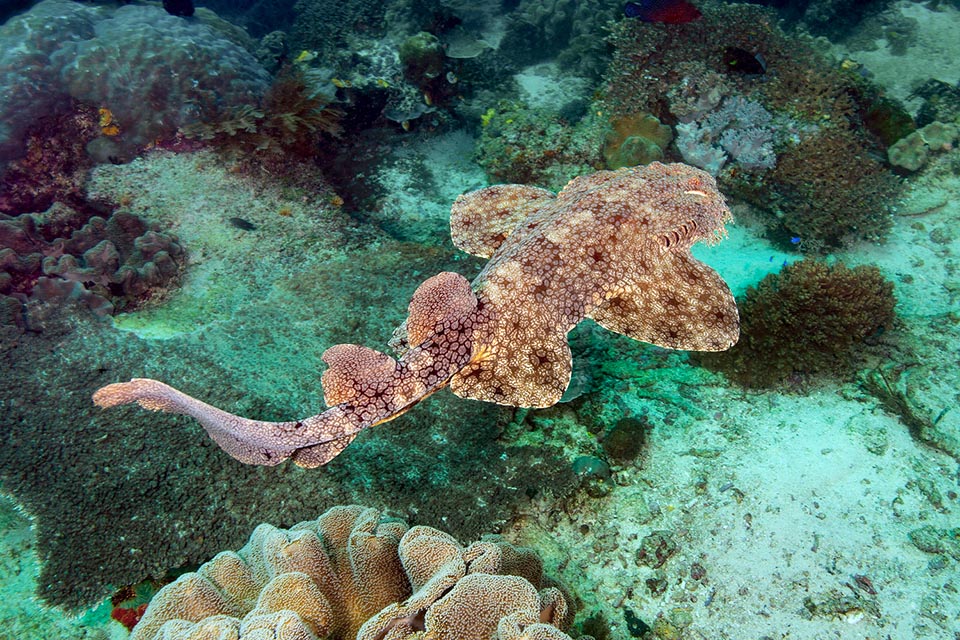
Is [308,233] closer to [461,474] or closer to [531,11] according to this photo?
[461,474]

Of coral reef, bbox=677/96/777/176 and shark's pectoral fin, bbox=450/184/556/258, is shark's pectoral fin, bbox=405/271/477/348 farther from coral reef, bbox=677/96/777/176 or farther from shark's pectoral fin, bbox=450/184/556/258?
coral reef, bbox=677/96/777/176

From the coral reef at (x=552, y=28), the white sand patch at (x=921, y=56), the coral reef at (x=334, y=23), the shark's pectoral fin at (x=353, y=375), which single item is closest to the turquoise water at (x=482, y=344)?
the shark's pectoral fin at (x=353, y=375)

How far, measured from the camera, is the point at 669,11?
Result: 10.5 metres

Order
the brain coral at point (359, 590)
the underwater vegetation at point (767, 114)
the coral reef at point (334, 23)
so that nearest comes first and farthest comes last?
the brain coral at point (359, 590) → the underwater vegetation at point (767, 114) → the coral reef at point (334, 23)

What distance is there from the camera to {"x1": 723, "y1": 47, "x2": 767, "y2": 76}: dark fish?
386 inches

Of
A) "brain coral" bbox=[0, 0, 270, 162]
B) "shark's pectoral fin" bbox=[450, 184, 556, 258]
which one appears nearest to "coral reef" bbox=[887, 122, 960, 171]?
"shark's pectoral fin" bbox=[450, 184, 556, 258]

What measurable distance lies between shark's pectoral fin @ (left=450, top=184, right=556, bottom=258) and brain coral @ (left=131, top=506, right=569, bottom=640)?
9.65ft

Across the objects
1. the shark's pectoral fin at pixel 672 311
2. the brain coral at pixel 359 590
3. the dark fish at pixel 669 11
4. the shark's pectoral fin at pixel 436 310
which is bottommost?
the brain coral at pixel 359 590

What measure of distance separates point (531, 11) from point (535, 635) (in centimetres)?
1971

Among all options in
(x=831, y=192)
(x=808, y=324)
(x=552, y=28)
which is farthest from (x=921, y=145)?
(x=552, y=28)

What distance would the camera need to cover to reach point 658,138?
32.4ft

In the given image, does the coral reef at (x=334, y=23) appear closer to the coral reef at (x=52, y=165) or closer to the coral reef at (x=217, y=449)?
the coral reef at (x=52, y=165)

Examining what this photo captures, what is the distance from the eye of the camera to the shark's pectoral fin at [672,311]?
472cm

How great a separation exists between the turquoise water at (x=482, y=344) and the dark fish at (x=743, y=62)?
0.18 ft
